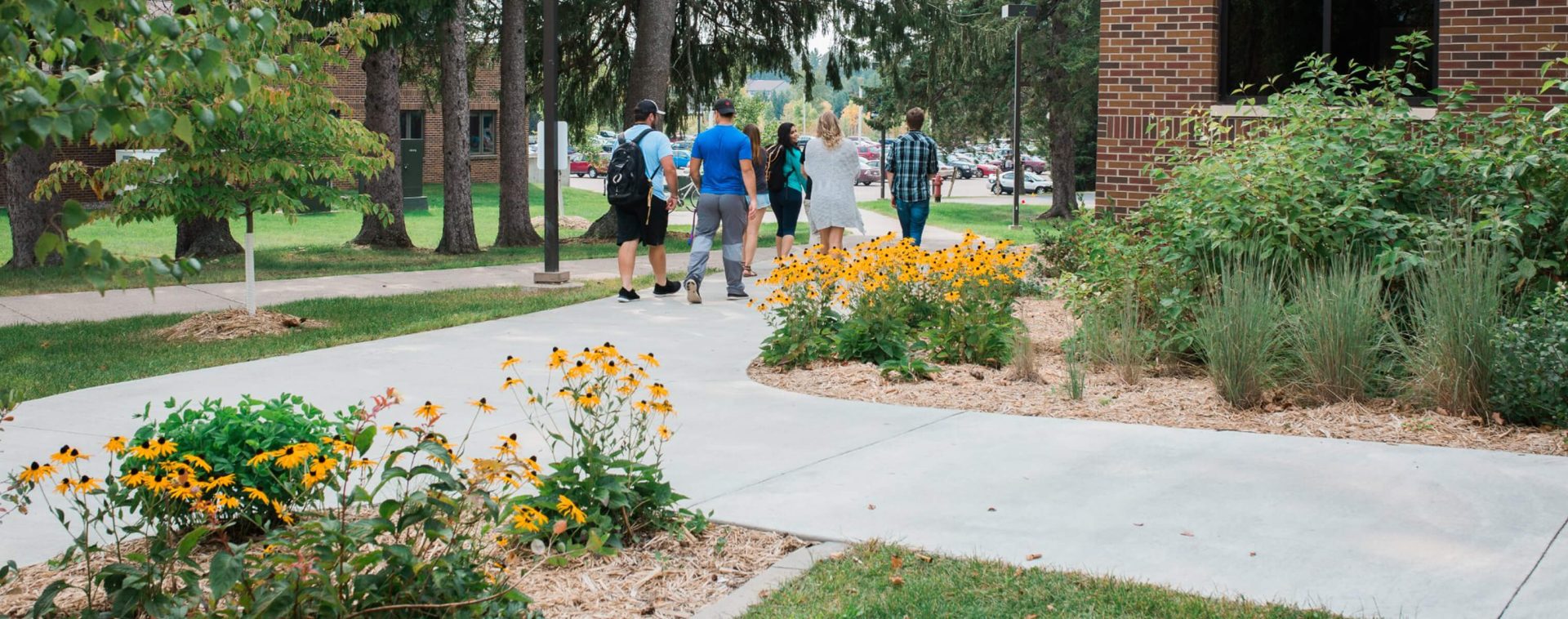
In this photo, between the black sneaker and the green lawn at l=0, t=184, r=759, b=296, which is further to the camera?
the green lawn at l=0, t=184, r=759, b=296

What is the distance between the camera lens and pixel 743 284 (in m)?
14.1

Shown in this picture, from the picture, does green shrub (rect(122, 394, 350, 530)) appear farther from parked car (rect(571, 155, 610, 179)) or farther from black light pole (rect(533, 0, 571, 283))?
parked car (rect(571, 155, 610, 179))

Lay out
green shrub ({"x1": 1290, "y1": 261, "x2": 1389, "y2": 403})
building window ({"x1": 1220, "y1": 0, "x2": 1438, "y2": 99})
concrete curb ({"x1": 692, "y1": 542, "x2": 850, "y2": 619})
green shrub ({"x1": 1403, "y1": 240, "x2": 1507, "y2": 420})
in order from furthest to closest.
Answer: building window ({"x1": 1220, "y1": 0, "x2": 1438, "y2": 99})
green shrub ({"x1": 1290, "y1": 261, "x2": 1389, "y2": 403})
green shrub ({"x1": 1403, "y1": 240, "x2": 1507, "y2": 420})
concrete curb ({"x1": 692, "y1": 542, "x2": 850, "y2": 619})

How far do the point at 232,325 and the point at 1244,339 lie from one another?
719 cm

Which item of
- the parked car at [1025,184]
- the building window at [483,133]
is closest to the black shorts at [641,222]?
the parked car at [1025,184]

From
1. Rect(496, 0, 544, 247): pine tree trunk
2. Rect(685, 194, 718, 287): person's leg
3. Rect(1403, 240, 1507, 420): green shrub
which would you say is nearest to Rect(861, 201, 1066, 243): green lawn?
Rect(496, 0, 544, 247): pine tree trunk

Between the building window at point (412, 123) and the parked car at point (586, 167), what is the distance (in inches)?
405

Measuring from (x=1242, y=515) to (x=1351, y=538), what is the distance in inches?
16.6

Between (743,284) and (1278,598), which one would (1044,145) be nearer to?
(743,284)

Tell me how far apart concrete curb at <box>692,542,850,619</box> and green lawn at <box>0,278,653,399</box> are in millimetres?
4839

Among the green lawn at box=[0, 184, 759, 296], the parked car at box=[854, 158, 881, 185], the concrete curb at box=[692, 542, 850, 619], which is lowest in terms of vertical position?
the concrete curb at box=[692, 542, 850, 619]

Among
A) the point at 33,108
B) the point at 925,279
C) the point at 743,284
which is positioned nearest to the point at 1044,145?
the point at 743,284

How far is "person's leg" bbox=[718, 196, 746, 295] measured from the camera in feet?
41.5

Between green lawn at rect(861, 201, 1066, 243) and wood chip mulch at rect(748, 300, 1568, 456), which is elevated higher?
green lawn at rect(861, 201, 1066, 243)
